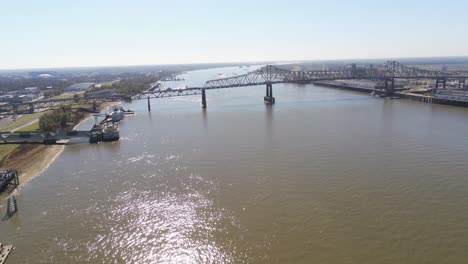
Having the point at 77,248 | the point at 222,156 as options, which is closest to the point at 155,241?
the point at 77,248

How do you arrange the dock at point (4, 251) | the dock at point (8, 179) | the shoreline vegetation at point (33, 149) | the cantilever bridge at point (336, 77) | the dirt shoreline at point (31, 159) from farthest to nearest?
1. the cantilever bridge at point (336, 77)
2. the shoreline vegetation at point (33, 149)
3. the dirt shoreline at point (31, 159)
4. the dock at point (8, 179)
5. the dock at point (4, 251)

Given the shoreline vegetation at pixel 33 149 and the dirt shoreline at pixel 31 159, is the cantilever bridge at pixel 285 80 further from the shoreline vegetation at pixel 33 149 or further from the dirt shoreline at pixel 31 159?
the dirt shoreline at pixel 31 159

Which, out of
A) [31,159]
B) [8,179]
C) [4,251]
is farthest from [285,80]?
[4,251]


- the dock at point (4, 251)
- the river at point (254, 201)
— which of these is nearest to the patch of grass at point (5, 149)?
the river at point (254, 201)

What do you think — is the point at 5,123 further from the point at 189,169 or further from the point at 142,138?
the point at 189,169

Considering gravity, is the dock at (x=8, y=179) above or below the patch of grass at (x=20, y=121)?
below

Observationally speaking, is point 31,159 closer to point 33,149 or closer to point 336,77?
point 33,149

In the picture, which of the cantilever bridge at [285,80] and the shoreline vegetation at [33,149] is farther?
the cantilever bridge at [285,80]
